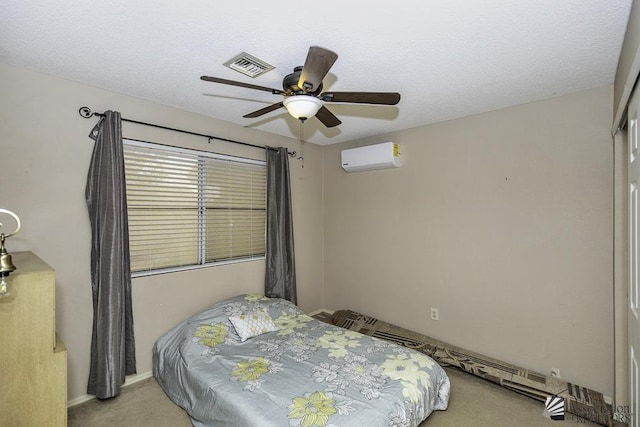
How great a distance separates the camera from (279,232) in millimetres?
3592

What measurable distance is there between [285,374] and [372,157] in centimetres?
250

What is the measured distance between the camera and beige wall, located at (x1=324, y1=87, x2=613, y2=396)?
239 centimetres

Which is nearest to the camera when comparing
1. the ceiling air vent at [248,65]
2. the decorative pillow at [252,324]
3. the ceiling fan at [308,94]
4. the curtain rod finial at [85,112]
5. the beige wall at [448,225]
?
the ceiling fan at [308,94]

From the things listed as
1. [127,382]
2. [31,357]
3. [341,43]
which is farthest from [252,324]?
[341,43]

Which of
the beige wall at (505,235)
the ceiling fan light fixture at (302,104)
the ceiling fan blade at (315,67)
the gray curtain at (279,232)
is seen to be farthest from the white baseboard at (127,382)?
the ceiling fan blade at (315,67)

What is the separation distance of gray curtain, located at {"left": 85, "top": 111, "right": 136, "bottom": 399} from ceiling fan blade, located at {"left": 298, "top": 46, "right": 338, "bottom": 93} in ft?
5.61

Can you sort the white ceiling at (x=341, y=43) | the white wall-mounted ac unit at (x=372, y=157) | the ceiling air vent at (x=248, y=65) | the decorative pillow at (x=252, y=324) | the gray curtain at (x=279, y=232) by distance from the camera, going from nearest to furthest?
the white ceiling at (x=341, y=43)
the ceiling air vent at (x=248, y=65)
the decorative pillow at (x=252, y=324)
the white wall-mounted ac unit at (x=372, y=157)
the gray curtain at (x=279, y=232)

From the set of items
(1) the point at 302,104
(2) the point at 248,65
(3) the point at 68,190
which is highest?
(2) the point at 248,65

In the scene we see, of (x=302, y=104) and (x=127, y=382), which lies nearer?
(x=302, y=104)

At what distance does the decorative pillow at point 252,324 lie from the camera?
2.64 m

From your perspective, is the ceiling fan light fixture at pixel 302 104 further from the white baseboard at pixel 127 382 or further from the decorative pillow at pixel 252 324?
the white baseboard at pixel 127 382

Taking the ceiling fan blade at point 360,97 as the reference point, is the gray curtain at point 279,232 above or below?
below

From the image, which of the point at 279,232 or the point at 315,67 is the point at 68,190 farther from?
the point at 315,67

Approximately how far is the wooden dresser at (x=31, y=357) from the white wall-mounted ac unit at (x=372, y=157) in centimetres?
302
